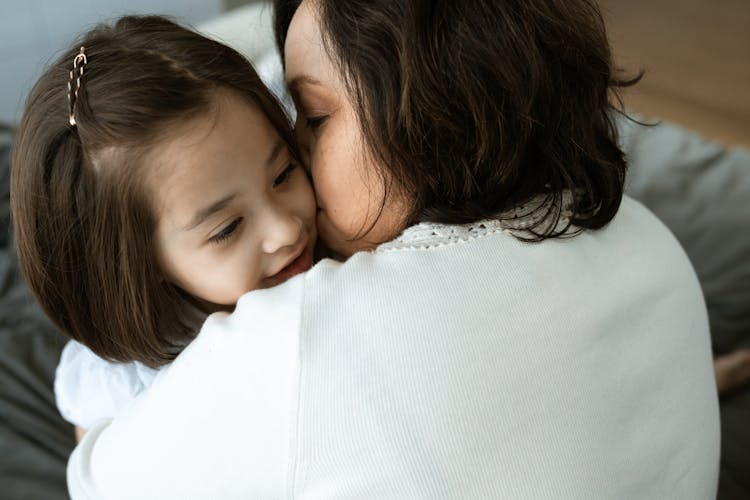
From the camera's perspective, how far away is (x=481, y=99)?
32.9 inches

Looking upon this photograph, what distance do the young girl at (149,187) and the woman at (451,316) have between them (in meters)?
0.07

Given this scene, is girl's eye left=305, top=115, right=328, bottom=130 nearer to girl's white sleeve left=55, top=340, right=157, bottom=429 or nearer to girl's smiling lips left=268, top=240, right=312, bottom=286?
girl's smiling lips left=268, top=240, right=312, bottom=286

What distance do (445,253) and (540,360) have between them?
0.45 feet

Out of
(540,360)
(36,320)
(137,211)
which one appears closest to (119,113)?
(137,211)

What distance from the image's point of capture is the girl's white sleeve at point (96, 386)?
111cm

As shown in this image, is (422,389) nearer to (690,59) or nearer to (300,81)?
(300,81)

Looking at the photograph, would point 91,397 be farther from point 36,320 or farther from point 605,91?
point 605,91

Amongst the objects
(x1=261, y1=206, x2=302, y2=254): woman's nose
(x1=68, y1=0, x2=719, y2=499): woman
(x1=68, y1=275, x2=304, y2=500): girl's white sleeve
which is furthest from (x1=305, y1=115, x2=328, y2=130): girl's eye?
(x1=68, y1=275, x2=304, y2=500): girl's white sleeve

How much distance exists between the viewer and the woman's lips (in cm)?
102

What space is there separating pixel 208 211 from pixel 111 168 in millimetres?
121

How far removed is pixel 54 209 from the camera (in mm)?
952

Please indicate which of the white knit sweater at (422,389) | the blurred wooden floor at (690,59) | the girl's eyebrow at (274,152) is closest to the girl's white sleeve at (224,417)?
the white knit sweater at (422,389)

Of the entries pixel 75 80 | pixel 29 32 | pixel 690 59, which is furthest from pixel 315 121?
pixel 690 59

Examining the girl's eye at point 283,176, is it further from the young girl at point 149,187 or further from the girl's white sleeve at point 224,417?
the girl's white sleeve at point 224,417
